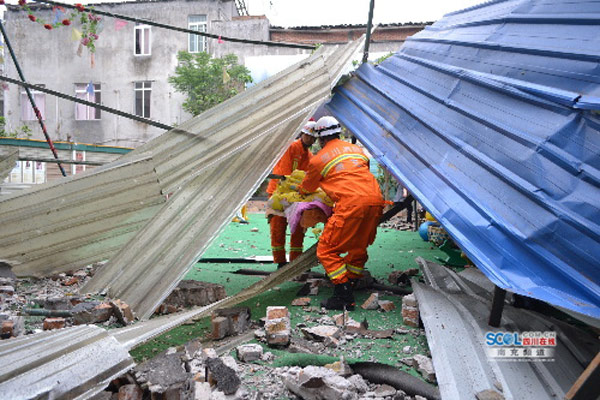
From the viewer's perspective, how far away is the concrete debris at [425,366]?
91.7 inches

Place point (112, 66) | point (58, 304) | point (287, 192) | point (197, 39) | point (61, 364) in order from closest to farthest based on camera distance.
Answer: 1. point (61, 364)
2. point (58, 304)
3. point (287, 192)
4. point (197, 39)
5. point (112, 66)

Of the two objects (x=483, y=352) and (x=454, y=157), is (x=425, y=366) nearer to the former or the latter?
(x=483, y=352)

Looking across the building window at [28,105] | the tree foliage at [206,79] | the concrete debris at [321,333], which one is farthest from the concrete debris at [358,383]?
the building window at [28,105]

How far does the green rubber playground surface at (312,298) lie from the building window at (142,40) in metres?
12.9

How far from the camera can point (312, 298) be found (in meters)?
3.83

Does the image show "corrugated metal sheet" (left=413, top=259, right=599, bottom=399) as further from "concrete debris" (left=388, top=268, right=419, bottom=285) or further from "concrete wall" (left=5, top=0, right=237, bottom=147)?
"concrete wall" (left=5, top=0, right=237, bottom=147)

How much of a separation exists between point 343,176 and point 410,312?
1.21 metres

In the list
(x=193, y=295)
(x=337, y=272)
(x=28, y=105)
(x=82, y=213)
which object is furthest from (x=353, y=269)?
(x=28, y=105)

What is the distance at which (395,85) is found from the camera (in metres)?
3.86

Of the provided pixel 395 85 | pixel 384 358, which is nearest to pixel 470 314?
pixel 384 358

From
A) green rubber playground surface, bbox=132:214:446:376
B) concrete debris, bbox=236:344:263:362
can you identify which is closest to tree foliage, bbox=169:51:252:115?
green rubber playground surface, bbox=132:214:446:376

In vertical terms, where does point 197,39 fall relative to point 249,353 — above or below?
above

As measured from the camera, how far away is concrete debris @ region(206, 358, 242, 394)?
6.84 ft

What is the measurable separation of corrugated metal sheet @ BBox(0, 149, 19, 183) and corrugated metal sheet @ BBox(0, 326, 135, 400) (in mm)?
3305
